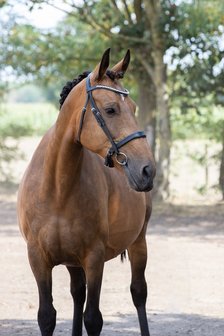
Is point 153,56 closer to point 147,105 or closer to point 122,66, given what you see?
point 147,105

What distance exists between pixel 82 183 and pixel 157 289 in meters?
3.49

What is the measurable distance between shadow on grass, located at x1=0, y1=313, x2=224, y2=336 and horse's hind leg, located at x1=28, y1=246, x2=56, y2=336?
103 cm

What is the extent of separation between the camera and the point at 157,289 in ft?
29.3

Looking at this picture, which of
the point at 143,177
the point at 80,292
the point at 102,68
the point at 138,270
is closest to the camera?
the point at 143,177

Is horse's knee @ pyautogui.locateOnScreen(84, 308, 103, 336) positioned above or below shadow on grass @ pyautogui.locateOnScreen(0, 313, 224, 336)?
above

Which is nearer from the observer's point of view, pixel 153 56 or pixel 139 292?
pixel 139 292

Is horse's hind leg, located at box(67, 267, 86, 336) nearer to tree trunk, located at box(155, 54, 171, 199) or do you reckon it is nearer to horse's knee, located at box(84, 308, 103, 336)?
horse's knee, located at box(84, 308, 103, 336)

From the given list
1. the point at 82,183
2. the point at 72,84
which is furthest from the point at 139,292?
the point at 72,84

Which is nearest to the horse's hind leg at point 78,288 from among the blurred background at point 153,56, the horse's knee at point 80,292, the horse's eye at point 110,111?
the horse's knee at point 80,292

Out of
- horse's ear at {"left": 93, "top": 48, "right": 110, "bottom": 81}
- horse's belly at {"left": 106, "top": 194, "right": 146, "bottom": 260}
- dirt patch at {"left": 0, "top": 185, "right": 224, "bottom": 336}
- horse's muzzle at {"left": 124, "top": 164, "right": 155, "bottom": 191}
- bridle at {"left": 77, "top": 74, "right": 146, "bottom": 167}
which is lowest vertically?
dirt patch at {"left": 0, "top": 185, "right": 224, "bottom": 336}

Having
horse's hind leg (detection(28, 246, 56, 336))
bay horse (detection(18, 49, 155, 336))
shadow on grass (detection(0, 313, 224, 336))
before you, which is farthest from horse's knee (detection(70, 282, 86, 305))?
horse's hind leg (detection(28, 246, 56, 336))

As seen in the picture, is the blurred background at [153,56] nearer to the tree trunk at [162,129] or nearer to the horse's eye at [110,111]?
the tree trunk at [162,129]

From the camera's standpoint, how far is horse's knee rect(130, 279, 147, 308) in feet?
22.9

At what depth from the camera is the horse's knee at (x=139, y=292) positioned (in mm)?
6973
